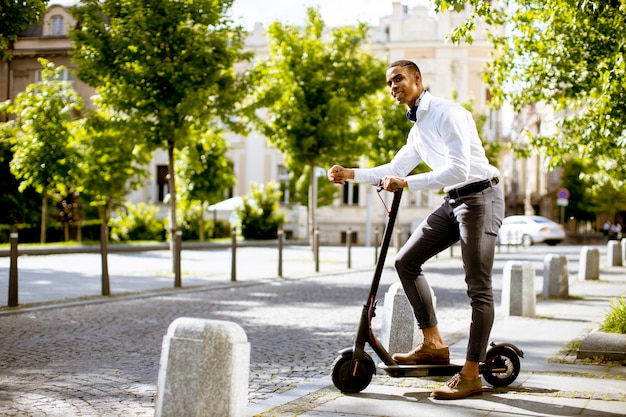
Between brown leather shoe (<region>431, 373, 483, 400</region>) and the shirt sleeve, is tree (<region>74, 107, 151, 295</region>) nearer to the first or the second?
the shirt sleeve

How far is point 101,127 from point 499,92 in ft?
25.2

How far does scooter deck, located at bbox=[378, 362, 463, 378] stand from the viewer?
518cm

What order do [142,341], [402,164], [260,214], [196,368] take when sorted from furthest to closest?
[260,214] < [142,341] < [402,164] < [196,368]

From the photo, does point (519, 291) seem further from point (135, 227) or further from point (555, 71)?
point (135, 227)

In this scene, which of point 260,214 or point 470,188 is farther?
point 260,214

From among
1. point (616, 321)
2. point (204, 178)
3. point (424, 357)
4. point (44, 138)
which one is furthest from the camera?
point (204, 178)

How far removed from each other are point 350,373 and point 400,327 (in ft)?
3.35

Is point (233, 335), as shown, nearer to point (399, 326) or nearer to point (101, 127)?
point (399, 326)

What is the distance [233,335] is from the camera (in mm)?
3904

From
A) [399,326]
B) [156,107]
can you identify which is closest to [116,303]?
[156,107]

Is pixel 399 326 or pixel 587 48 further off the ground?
pixel 587 48

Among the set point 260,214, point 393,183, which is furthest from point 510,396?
point 260,214

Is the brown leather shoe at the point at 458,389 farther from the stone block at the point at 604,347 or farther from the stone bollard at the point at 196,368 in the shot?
the stone block at the point at 604,347

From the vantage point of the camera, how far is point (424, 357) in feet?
17.3
